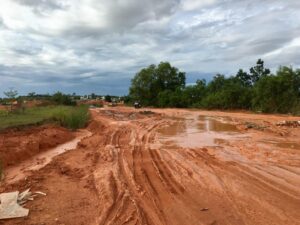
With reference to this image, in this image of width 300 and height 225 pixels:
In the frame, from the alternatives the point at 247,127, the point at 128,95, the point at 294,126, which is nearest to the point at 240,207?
the point at 247,127

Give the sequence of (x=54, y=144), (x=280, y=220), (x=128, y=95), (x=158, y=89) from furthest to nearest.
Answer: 1. (x=128, y=95)
2. (x=158, y=89)
3. (x=54, y=144)
4. (x=280, y=220)

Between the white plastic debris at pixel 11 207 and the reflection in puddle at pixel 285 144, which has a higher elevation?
the reflection in puddle at pixel 285 144

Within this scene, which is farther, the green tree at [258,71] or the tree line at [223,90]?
the green tree at [258,71]

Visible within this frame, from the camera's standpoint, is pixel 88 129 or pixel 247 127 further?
pixel 88 129

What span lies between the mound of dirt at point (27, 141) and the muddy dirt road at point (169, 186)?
56.4 inches

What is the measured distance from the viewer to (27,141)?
46.5ft

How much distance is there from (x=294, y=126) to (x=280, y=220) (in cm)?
1706

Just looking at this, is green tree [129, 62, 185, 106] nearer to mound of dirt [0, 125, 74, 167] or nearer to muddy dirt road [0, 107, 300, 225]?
mound of dirt [0, 125, 74, 167]

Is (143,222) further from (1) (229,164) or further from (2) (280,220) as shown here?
(1) (229,164)

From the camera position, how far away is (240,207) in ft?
20.1

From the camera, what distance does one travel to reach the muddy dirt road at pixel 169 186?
232 inches

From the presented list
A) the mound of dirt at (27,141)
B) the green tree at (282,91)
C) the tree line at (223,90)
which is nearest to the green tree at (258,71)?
the tree line at (223,90)

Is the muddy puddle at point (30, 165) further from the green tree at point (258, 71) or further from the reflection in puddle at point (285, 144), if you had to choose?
the green tree at point (258, 71)

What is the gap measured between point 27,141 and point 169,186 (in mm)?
8287
